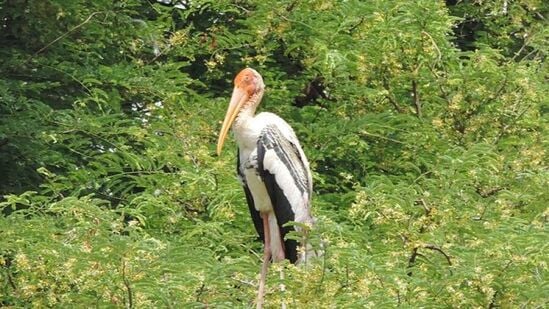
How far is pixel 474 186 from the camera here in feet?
32.2

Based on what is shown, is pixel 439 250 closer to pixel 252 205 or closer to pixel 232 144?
pixel 252 205

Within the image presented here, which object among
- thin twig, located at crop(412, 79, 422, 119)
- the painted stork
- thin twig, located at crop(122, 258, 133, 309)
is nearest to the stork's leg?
the painted stork

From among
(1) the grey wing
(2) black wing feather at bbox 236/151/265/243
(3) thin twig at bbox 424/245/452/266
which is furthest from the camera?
(2) black wing feather at bbox 236/151/265/243

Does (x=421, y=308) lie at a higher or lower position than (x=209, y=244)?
higher

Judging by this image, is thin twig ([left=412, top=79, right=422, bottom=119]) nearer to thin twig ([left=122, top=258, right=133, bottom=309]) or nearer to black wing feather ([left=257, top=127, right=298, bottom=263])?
black wing feather ([left=257, top=127, right=298, bottom=263])

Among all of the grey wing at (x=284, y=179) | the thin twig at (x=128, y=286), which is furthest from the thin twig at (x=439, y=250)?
the thin twig at (x=128, y=286)

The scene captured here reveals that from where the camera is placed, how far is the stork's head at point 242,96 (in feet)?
27.7

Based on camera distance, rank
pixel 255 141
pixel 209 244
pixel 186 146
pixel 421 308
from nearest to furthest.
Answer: pixel 421 308 < pixel 255 141 < pixel 209 244 < pixel 186 146

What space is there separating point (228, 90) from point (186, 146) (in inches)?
72.1

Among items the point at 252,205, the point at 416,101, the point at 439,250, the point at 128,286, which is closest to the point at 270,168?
the point at 252,205

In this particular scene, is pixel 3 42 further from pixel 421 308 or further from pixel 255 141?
pixel 421 308

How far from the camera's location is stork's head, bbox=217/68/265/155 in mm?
8438

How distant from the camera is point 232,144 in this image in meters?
11.6

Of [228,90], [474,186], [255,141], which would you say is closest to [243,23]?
[228,90]
